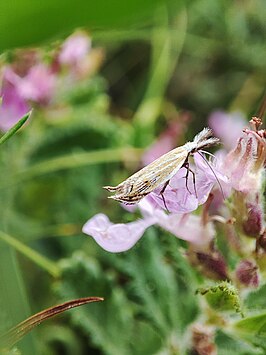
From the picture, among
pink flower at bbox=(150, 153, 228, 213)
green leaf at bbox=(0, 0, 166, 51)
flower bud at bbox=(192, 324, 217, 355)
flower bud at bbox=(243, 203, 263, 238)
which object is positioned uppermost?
green leaf at bbox=(0, 0, 166, 51)

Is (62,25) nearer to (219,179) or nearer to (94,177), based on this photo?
(219,179)

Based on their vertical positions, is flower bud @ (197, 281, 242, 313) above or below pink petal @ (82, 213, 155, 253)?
below

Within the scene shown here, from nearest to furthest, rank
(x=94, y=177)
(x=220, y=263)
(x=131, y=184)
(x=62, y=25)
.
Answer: (x=62, y=25) < (x=131, y=184) < (x=220, y=263) < (x=94, y=177)

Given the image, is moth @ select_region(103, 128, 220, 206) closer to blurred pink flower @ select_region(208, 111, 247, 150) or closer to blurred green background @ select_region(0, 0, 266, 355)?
blurred green background @ select_region(0, 0, 266, 355)

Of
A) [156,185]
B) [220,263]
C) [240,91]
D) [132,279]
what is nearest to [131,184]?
[156,185]

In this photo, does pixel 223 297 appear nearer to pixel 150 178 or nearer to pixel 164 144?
pixel 150 178

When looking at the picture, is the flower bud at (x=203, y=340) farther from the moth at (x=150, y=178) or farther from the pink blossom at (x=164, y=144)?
the pink blossom at (x=164, y=144)

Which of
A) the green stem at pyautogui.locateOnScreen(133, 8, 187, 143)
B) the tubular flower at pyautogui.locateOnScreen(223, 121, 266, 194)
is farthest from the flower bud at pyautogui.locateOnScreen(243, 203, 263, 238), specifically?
the green stem at pyautogui.locateOnScreen(133, 8, 187, 143)
